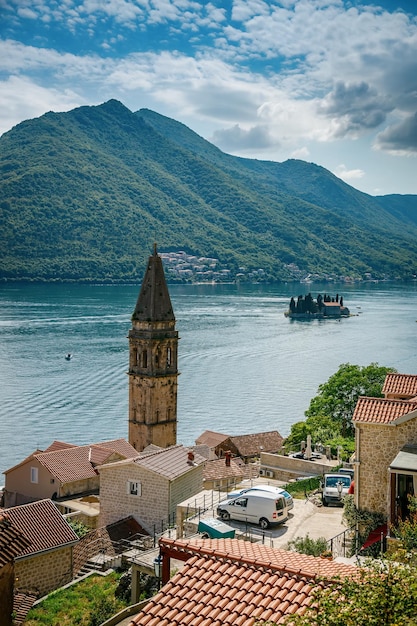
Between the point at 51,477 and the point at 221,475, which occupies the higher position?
the point at 51,477

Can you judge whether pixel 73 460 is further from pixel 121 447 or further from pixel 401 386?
pixel 401 386

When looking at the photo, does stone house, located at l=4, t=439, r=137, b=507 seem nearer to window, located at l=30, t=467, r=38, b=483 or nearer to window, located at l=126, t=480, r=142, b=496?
window, located at l=30, t=467, r=38, b=483

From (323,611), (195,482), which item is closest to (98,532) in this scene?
(195,482)

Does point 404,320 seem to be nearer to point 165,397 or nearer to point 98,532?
point 165,397

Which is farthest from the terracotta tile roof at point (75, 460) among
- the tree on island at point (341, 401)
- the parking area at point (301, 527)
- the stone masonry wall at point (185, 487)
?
the parking area at point (301, 527)

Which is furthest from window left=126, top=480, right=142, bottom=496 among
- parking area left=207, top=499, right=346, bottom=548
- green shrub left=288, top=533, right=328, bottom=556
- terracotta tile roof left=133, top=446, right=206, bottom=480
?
green shrub left=288, top=533, right=328, bottom=556

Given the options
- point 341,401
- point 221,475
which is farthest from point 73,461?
point 341,401

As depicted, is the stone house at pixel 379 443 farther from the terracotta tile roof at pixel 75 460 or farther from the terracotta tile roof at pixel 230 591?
the terracotta tile roof at pixel 75 460
